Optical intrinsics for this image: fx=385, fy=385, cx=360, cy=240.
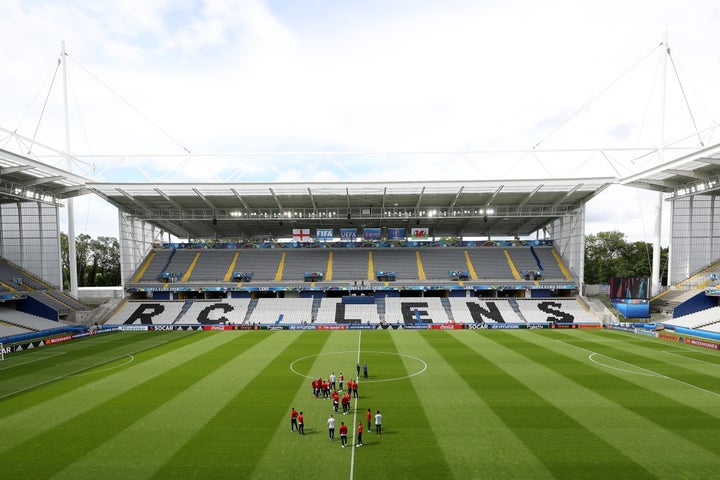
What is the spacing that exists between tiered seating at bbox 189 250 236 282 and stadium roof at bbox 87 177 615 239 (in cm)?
459

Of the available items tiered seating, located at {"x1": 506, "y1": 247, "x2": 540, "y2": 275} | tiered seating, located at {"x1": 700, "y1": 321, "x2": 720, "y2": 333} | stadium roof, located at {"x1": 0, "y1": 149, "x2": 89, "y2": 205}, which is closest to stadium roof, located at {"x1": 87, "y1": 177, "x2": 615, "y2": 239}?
stadium roof, located at {"x1": 0, "y1": 149, "x2": 89, "y2": 205}

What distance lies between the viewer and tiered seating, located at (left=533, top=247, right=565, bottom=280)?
179 ft

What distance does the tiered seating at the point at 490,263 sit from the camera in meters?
55.2

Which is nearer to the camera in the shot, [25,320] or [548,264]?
[25,320]

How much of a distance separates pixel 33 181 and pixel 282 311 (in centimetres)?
3154

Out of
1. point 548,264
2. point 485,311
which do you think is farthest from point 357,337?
point 548,264

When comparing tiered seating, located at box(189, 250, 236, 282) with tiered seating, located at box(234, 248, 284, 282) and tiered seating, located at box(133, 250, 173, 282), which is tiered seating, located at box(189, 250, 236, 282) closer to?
tiered seating, located at box(234, 248, 284, 282)

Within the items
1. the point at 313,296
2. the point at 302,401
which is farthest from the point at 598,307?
the point at 302,401

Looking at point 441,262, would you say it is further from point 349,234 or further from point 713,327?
point 713,327

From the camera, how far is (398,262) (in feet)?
190

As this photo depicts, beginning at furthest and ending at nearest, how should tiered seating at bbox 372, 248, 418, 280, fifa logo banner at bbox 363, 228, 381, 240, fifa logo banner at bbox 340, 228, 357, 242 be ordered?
fifa logo banner at bbox 340, 228, 357, 242, fifa logo banner at bbox 363, 228, 381, 240, tiered seating at bbox 372, 248, 418, 280

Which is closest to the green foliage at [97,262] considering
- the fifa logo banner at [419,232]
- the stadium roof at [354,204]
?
the stadium roof at [354,204]

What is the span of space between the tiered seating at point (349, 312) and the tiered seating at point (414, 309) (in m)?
1.81

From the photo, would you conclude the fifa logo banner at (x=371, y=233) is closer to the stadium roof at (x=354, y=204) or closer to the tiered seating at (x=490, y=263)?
the stadium roof at (x=354, y=204)
